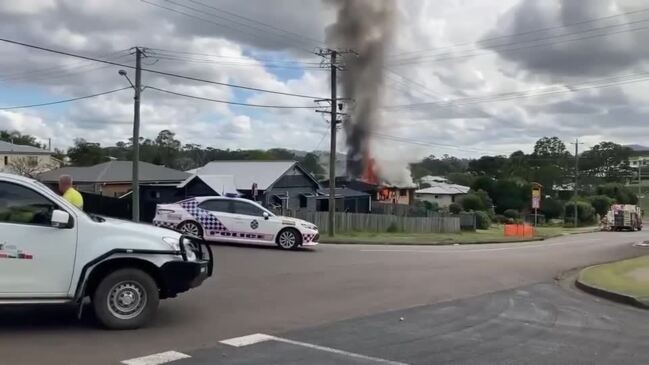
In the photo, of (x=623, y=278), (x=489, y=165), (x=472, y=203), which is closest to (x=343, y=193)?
(x=472, y=203)

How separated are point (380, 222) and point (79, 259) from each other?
38.0 metres

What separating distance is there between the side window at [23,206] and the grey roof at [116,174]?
46222mm

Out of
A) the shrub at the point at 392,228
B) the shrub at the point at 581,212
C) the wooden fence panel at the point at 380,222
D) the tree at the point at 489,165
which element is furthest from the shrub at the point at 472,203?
the tree at the point at 489,165

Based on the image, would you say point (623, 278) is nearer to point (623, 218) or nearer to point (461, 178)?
point (623, 218)

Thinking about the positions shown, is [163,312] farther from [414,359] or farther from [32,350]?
[414,359]

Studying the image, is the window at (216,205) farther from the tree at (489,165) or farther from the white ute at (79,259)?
the tree at (489,165)

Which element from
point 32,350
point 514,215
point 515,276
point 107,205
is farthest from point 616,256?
point 514,215

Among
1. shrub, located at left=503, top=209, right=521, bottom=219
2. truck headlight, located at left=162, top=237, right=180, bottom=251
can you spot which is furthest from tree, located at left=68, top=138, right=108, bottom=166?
truck headlight, located at left=162, top=237, right=180, bottom=251

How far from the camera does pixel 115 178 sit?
5366 cm

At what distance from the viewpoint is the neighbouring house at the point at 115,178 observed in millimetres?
52531

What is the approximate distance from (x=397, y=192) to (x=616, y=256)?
54.6 meters

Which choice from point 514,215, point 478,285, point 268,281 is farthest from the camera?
point 514,215

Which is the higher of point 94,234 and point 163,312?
point 94,234

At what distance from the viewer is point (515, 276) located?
16094 mm
